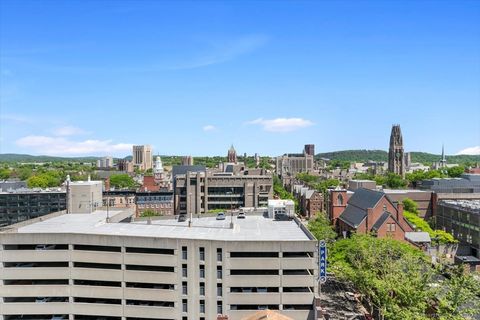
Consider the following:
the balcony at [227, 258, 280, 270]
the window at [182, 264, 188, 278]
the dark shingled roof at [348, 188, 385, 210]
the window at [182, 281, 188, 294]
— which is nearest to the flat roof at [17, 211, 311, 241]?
the balcony at [227, 258, 280, 270]

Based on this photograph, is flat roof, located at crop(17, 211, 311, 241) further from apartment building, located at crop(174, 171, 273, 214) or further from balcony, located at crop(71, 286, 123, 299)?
apartment building, located at crop(174, 171, 273, 214)

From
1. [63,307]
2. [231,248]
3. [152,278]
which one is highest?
[231,248]

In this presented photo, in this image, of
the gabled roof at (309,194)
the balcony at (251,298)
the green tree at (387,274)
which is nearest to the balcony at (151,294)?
the balcony at (251,298)

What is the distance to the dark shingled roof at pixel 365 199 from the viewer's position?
96.2 m

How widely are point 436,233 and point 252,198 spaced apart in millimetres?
54291

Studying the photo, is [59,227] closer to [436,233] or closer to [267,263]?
[267,263]

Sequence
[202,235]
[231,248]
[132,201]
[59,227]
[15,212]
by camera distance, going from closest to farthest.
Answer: [231,248] < [202,235] < [59,227] < [15,212] < [132,201]

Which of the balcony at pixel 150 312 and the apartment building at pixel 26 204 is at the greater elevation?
the apartment building at pixel 26 204

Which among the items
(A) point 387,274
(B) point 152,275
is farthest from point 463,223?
(B) point 152,275

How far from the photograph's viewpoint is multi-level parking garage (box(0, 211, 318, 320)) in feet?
173

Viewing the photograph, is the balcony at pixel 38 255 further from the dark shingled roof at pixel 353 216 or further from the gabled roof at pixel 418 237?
the gabled roof at pixel 418 237

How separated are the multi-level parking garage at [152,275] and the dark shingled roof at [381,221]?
40.7 metres

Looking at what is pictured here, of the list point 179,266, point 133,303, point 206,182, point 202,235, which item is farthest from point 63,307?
point 206,182

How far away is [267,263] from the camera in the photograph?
53.2 meters
